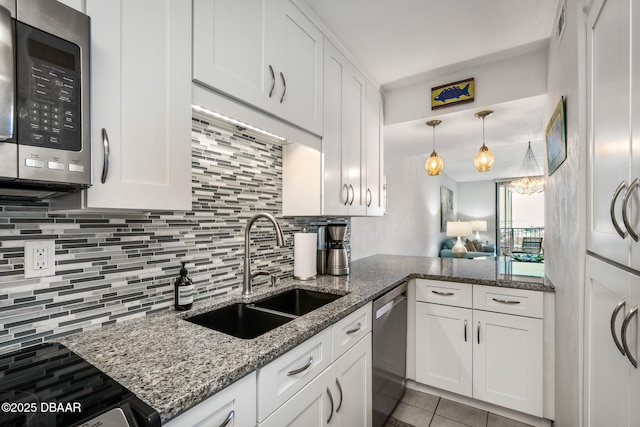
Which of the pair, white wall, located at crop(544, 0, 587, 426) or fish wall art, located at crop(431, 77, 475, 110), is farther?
fish wall art, located at crop(431, 77, 475, 110)

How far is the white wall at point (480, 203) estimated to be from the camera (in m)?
8.21

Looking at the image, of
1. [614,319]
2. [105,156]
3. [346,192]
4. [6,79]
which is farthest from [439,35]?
[6,79]

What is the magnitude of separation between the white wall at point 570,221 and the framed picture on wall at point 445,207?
17.3ft

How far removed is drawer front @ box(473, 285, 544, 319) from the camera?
184 centimetres

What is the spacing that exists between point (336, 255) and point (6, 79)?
1.75 meters

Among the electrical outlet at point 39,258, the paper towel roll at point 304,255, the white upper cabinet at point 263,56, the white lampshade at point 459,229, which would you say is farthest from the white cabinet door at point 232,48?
the white lampshade at point 459,229

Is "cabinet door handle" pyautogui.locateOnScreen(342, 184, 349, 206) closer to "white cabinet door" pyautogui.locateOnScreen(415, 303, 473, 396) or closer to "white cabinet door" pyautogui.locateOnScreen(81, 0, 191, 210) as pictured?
"white cabinet door" pyautogui.locateOnScreen(415, 303, 473, 396)

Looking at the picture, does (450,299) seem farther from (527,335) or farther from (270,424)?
(270,424)

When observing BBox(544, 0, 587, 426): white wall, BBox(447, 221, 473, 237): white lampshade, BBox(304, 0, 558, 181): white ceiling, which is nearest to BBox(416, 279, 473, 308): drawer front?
BBox(544, 0, 587, 426): white wall

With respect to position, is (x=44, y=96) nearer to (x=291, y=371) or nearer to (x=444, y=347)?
(x=291, y=371)

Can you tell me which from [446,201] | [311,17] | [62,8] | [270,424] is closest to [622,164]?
[270,424]

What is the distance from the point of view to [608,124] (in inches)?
33.5

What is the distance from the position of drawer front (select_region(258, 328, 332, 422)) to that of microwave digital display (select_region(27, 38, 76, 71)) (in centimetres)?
96

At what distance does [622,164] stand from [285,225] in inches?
63.5
